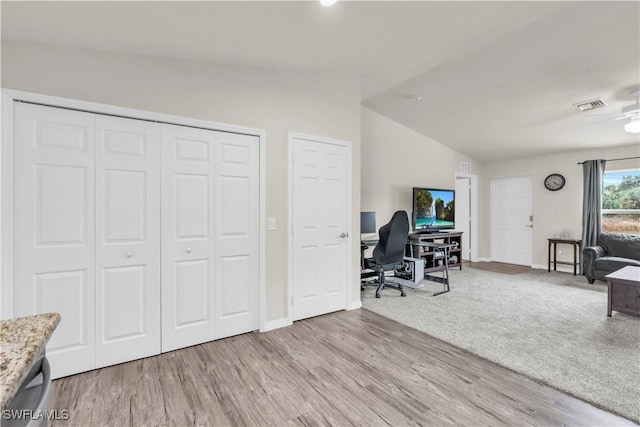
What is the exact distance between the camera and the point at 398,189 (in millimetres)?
5434

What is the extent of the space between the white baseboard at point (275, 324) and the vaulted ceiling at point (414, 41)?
2458 mm

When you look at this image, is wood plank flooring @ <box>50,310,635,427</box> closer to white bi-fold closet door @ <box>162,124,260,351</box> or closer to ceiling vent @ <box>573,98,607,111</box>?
white bi-fold closet door @ <box>162,124,260,351</box>

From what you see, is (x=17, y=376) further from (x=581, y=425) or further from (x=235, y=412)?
(x=581, y=425)

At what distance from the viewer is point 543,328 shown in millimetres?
2973

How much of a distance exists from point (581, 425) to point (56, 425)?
2.86 meters

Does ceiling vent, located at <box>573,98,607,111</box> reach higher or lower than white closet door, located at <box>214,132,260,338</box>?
higher

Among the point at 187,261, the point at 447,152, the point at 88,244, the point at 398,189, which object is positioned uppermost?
the point at 447,152

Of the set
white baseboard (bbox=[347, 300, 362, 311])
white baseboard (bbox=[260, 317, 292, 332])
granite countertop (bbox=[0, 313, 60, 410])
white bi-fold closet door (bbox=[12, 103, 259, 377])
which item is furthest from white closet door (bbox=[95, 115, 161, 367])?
white baseboard (bbox=[347, 300, 362, 311])

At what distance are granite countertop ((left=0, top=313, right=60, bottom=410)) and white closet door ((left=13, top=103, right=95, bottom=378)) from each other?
57.3 inches

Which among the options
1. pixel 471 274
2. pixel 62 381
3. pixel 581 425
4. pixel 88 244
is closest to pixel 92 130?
pixel 88 244

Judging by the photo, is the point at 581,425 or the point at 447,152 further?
the point at 447,152

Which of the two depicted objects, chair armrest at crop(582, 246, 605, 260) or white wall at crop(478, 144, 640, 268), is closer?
chair armrest at crop(582, 246, 605, 260)

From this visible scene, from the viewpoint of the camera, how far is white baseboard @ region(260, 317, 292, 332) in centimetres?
294

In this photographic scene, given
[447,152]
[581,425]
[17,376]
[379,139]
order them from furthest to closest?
[447,152] < [379,139] < [581,425] < [17,376]
